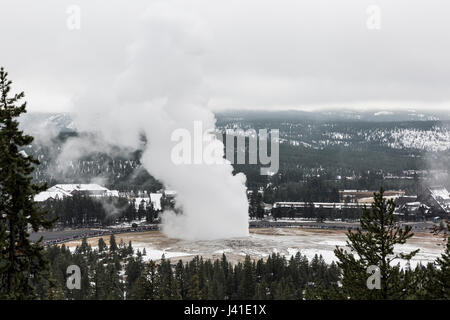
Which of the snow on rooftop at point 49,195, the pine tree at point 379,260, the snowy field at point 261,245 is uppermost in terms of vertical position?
the pine tree at point 379,260

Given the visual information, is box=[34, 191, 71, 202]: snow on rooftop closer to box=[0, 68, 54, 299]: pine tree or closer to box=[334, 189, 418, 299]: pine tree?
box=[0, 68, 54, 299]: pine tree

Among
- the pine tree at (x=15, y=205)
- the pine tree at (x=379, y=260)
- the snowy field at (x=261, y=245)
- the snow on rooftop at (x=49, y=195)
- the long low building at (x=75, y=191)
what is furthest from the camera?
the long low building at (x=75, y=191)

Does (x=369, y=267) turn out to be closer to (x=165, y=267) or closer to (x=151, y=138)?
(x=165, y=267)

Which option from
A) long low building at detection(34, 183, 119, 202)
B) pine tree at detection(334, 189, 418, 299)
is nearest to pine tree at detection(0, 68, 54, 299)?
pine tree at detection(334, 189, 418, 299)

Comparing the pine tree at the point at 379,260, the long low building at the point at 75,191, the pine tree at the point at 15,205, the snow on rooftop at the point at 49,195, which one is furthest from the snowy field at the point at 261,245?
the long low building at the point at 75,191

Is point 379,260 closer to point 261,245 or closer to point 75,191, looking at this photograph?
point 261,245

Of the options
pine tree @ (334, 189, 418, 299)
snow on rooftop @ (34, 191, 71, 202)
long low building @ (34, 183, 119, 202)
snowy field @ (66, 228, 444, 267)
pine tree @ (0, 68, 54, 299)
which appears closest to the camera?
pine tree @ (0, 68, 54, 299)

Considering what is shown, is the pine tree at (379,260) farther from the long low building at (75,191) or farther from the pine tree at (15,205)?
the long low building at (75,191)

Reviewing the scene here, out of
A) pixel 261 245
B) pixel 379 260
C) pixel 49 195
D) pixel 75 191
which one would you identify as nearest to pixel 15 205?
pixel 379 260

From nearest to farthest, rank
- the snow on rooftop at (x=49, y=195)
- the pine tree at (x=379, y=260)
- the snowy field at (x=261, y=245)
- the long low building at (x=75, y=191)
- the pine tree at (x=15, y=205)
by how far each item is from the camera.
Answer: the pine tree at (x=15, y=205), the pine tree at (x=379, y=260), the snowy field at (x=261, y=245), the snow on rooftop at (x=49, y=195), the long low building at (x=75, y=191)

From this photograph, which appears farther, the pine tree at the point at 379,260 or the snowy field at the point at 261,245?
the snowy field at the point at 261,245
